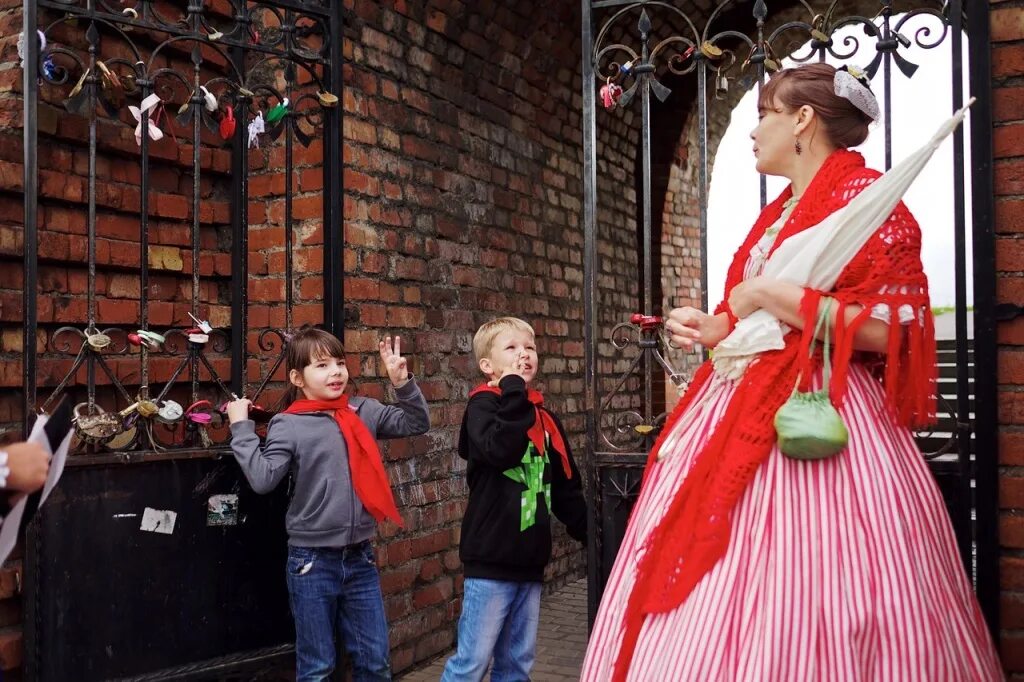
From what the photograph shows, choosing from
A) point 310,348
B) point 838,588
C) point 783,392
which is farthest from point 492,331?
point 838,588

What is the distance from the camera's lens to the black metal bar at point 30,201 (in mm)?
2650

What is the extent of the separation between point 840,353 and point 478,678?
4.73 ft

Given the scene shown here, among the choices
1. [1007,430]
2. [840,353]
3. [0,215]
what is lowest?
[1007,430]

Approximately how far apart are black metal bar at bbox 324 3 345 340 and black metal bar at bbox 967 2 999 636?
6.26 ft

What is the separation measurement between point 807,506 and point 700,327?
Answer: 0.49 m

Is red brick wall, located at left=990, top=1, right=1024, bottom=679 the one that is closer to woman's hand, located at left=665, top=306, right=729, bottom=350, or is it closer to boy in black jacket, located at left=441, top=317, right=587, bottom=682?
woman's hand, located at left=665, top=306, right=729, bottom=350

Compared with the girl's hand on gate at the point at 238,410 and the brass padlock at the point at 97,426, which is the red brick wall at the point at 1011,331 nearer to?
the girl's hand on gate at the point at 238,410

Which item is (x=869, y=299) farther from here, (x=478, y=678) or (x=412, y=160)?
(x=412, y=160)

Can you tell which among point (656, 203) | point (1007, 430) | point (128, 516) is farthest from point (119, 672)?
point (656, 203)

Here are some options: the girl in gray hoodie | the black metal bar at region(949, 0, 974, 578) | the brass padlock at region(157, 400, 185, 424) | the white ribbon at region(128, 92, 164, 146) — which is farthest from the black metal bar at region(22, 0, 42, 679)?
the black metal bar at region(949, 0, 974, 578)

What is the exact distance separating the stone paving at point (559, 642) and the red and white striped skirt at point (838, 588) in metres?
1.92

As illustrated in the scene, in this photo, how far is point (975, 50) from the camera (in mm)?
2625

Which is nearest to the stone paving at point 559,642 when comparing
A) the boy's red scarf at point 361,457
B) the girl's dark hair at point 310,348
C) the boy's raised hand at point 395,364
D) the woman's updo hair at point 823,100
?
the boy's red scarf at point 361,457

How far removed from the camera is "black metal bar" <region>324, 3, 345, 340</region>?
131 inches
